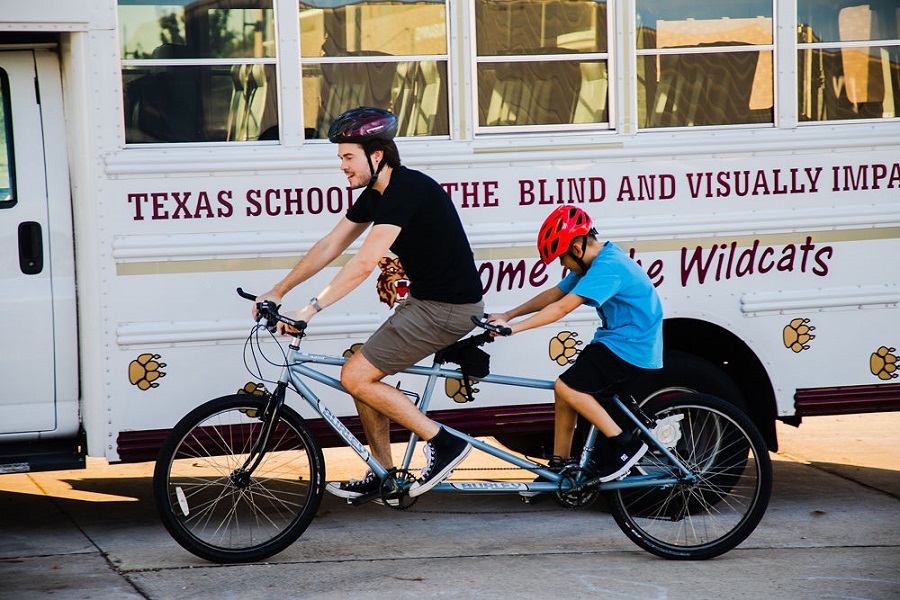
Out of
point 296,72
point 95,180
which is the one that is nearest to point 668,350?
point 296,72

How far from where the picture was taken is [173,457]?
4.62 meters

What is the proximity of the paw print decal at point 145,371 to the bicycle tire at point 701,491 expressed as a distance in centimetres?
189

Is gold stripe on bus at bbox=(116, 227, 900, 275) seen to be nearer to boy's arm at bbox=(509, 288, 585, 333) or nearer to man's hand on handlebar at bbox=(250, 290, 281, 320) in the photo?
man's hand on handlebar at bbox=(250, 290, 281, 320)

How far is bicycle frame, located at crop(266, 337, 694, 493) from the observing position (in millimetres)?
4695

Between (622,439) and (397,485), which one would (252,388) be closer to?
(397,485)

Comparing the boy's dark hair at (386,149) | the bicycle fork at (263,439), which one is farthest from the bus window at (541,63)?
the bicycle fork at (263,439)

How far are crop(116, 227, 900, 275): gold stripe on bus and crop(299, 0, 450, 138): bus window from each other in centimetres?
56

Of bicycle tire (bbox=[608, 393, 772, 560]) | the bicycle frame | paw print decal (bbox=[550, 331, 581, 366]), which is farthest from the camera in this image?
paw print decal (bbox=[550, 331, 581, 366])

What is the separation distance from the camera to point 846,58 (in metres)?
5.44

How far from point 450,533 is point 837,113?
2.54 meters

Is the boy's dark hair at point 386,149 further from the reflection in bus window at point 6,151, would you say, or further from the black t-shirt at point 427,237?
the reflection in bus window at point 6,151

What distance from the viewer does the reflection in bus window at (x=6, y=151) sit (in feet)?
16.4

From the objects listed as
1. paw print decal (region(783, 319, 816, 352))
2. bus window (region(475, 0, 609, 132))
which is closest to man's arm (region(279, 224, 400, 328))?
bus window (region(475, 0, 609, 132))

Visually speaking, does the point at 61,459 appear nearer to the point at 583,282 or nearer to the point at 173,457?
the point at 173,457
